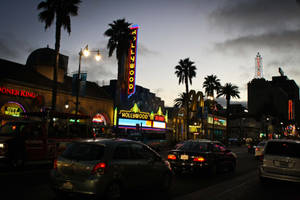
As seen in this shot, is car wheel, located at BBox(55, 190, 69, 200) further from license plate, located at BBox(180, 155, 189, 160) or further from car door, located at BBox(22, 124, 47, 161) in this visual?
license plate, located at BBox(180, 155, 189, 160)

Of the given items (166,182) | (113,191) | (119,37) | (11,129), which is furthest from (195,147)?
(119,37)

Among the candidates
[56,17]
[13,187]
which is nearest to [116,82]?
[56,17]

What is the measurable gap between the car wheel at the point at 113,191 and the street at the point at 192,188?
0.52m

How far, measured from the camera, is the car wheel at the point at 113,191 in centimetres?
656

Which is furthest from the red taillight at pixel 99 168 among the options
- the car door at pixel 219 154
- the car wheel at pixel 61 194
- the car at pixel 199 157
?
the car door at pixel 219 154

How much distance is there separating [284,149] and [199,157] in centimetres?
331

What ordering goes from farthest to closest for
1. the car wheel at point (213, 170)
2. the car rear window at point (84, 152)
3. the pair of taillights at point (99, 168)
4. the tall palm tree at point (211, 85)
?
1. the tall palm tree at point (211, 85)
2. the car wheel at point (213, 170)
3. the car rear window at point (84, 152)
4. the pair of taillights at point (99, 168)

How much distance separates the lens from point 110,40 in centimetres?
3444

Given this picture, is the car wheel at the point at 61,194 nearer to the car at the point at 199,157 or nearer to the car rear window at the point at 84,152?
the car rear window at the point at 84,152

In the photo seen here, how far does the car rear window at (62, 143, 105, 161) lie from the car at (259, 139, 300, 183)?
6.95m

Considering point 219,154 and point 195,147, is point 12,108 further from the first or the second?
point 219,154

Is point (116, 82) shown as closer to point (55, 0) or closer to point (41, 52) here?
point (41, 52)

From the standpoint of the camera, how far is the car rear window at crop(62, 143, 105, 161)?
22.0 ft

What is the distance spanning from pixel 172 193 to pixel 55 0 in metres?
22.7
